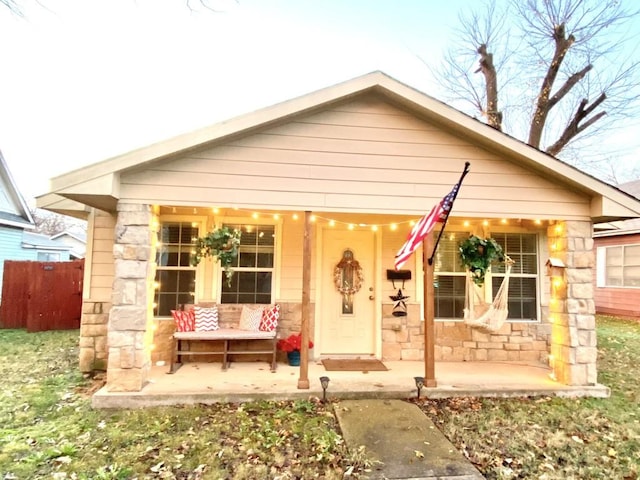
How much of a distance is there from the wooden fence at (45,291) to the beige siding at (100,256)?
14.4 feet

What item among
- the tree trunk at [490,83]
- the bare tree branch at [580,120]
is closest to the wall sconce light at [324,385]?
the tree trunk at [490,83]

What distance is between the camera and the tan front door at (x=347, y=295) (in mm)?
5805

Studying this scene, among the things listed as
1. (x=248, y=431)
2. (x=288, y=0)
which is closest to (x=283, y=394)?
(x=248, y=431)

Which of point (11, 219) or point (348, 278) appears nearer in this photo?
point (348, 278)

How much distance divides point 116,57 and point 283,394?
6.24m

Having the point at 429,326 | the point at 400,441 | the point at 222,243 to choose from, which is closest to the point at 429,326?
the point at 429,326

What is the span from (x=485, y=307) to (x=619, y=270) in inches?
352

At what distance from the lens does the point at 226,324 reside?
551cm

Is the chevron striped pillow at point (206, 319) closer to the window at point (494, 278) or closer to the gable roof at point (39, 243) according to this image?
the window at point (494, 278)

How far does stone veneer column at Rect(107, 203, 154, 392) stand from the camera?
159 inches

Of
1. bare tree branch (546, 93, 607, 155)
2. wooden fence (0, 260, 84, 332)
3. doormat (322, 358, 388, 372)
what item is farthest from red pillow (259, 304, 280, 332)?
bare tree branch (546, 93, 607, 155)

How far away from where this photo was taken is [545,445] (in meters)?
3.34

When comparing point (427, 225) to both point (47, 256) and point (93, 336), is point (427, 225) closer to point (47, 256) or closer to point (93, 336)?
point (93, 336)

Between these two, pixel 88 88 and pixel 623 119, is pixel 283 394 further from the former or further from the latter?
pixel 623 119
